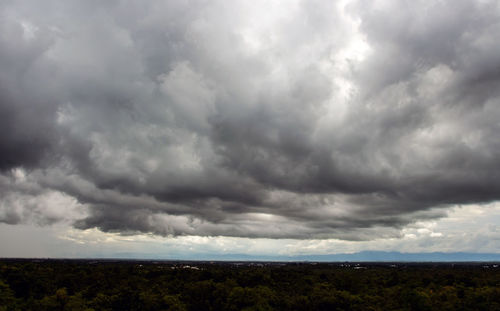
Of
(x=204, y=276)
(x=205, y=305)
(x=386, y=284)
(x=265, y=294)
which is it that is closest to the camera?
(x=205, y=305)

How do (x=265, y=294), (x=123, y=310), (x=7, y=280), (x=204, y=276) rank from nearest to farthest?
(x=123, y=310) < (x=265, y=294) < (x=7, y=280) < (x=204, y=276)

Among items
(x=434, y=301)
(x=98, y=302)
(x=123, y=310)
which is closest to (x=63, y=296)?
(x=98, y=302)

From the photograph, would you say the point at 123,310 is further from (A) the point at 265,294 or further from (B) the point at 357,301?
(B) the point at 357,301

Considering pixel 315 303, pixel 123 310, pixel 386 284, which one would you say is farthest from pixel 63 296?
pixel 386 284

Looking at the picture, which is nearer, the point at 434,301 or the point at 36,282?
the point at 434,301

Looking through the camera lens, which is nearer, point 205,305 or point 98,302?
point 98,302

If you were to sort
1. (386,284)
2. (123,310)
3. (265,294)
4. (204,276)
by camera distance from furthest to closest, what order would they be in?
1. (204,276)
2. (386,284)
3. (265,294)
4. (123,310)

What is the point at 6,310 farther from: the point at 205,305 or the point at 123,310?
the point at 205,305

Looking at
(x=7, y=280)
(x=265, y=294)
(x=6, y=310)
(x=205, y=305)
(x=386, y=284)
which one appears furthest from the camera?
(x=386, y=284)
